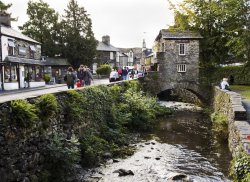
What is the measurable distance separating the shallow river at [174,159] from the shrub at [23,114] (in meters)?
3.81

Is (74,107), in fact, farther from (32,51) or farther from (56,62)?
(56,62)

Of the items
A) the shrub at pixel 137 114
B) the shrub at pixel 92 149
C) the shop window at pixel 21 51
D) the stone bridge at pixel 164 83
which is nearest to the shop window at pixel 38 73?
the shop window at pixel 21 51

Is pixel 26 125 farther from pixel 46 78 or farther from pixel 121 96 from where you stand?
pixel 46 78

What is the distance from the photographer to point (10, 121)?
30.3 feet

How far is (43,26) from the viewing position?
5806cm

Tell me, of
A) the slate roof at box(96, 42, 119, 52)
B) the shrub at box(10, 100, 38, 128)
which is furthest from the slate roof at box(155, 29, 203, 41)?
the slate roof at box(96, 42, 119, 52)

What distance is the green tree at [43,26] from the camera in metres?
56.9

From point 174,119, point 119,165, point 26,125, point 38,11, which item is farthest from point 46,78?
point 26,125

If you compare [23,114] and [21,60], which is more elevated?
[21,60]

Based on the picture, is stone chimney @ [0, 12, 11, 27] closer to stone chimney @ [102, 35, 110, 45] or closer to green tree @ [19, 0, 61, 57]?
green tree @ [19, 0, 61, 57]

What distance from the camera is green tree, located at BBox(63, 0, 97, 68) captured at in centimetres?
5528

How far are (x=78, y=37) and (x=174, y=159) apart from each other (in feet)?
142

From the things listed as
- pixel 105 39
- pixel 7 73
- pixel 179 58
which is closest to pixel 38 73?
pixel 7 73

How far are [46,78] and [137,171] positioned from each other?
36613 millimetres
